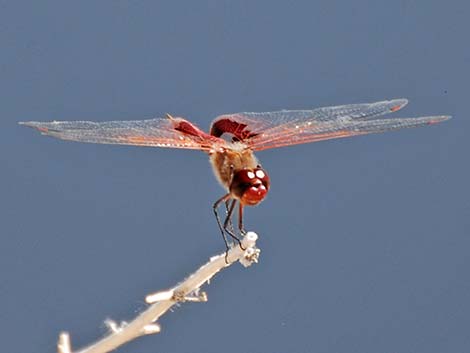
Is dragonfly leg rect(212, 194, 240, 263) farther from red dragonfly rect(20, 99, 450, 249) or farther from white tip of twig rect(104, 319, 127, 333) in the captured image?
white tip of twig rect(104, 319, 127, 333)

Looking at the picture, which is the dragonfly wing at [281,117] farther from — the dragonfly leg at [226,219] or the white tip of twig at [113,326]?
the white tip of twig at [113,326]

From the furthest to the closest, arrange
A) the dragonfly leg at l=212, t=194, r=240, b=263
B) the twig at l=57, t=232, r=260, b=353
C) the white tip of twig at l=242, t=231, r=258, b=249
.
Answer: the dragonfly leg at l=212, t=194, r=240, b=263, the white tip of twig at l=242, t=231, r=258, b=249, the twig at l=57, t=232, r=260, b=353

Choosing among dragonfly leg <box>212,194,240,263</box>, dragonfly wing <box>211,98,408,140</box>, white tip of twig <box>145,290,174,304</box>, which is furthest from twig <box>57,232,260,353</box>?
dragonfly wing <box>211,98,408,140</box>

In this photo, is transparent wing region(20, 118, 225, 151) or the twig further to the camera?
transparent wing region(20, 118, 225, 151)

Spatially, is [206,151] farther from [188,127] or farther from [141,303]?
[141,303]

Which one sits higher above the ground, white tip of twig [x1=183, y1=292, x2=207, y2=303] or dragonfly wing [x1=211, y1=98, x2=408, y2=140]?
dragonfly wing [x1=211, y1=98, x2=408, y2=140]

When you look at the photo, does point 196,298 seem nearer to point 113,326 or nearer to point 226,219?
point 113,326
